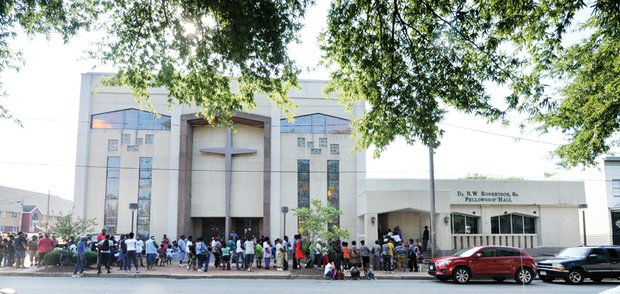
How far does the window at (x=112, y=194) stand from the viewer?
106 ft

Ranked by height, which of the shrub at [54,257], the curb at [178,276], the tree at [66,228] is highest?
the tree at [66,228]

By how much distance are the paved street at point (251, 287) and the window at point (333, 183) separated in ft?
50.2

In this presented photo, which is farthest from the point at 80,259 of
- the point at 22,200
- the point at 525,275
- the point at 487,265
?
the point at 22,200

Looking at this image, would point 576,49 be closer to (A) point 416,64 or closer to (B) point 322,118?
(A) point 416,64

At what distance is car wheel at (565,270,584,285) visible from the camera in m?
18.3

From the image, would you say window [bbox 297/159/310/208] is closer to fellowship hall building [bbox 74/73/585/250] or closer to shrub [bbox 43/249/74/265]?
fellowship hall building [bbox 74/73/585/250]

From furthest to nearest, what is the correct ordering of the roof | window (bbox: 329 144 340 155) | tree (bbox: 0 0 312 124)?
the roof → window (bbox: 329 144 340 155) → tree (bbox: 0 0 312 124)

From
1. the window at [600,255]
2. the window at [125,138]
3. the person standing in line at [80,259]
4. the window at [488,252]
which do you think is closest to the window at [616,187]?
the window at [600,255]

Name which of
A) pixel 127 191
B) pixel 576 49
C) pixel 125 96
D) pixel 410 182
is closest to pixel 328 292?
pixel 576 49

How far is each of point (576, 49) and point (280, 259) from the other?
46.5ft

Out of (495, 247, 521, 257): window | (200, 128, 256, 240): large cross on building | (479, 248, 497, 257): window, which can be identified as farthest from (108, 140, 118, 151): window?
(495, 247, 521, 257): window

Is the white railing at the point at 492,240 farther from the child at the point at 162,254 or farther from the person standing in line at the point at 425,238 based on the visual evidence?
the child at the point at 162,254

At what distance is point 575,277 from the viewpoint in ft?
60.2

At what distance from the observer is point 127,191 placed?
32.7m
